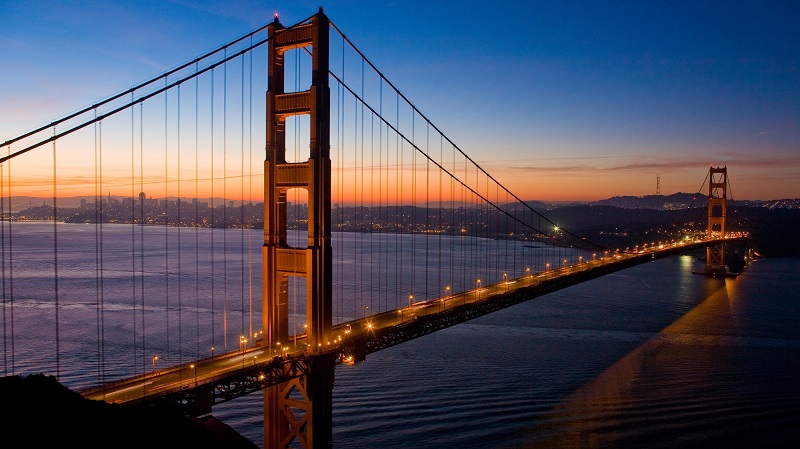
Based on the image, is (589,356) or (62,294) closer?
(589,356)

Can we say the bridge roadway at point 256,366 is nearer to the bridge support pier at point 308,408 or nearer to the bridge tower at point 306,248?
the bridge support pier at point 308,408

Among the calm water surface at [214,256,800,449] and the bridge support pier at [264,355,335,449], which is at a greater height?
the bridge support pier at [264,355,335,449]

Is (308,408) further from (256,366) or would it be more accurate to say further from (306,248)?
(306,248)

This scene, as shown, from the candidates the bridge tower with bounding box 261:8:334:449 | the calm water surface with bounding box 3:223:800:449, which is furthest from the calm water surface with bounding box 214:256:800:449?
the bridge tower with bounding box 261:8:334:449

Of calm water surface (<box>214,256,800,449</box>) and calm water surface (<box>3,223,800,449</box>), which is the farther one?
calm water surface (<box>3,223,800,449</box>)

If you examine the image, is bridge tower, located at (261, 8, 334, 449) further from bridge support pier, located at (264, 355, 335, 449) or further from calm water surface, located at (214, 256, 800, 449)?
calm water surface, located at (214, 256, 800, 449)

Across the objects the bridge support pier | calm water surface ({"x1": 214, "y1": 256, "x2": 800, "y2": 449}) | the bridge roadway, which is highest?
the bridge roadway

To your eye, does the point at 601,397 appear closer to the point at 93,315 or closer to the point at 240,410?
the point at 240,410

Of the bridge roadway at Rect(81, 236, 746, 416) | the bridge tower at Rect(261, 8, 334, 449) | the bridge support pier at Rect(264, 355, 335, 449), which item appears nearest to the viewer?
the bridge roadway at Rect(81, 236, 746, 416)

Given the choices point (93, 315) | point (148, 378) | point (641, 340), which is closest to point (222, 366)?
point (148, 378)
